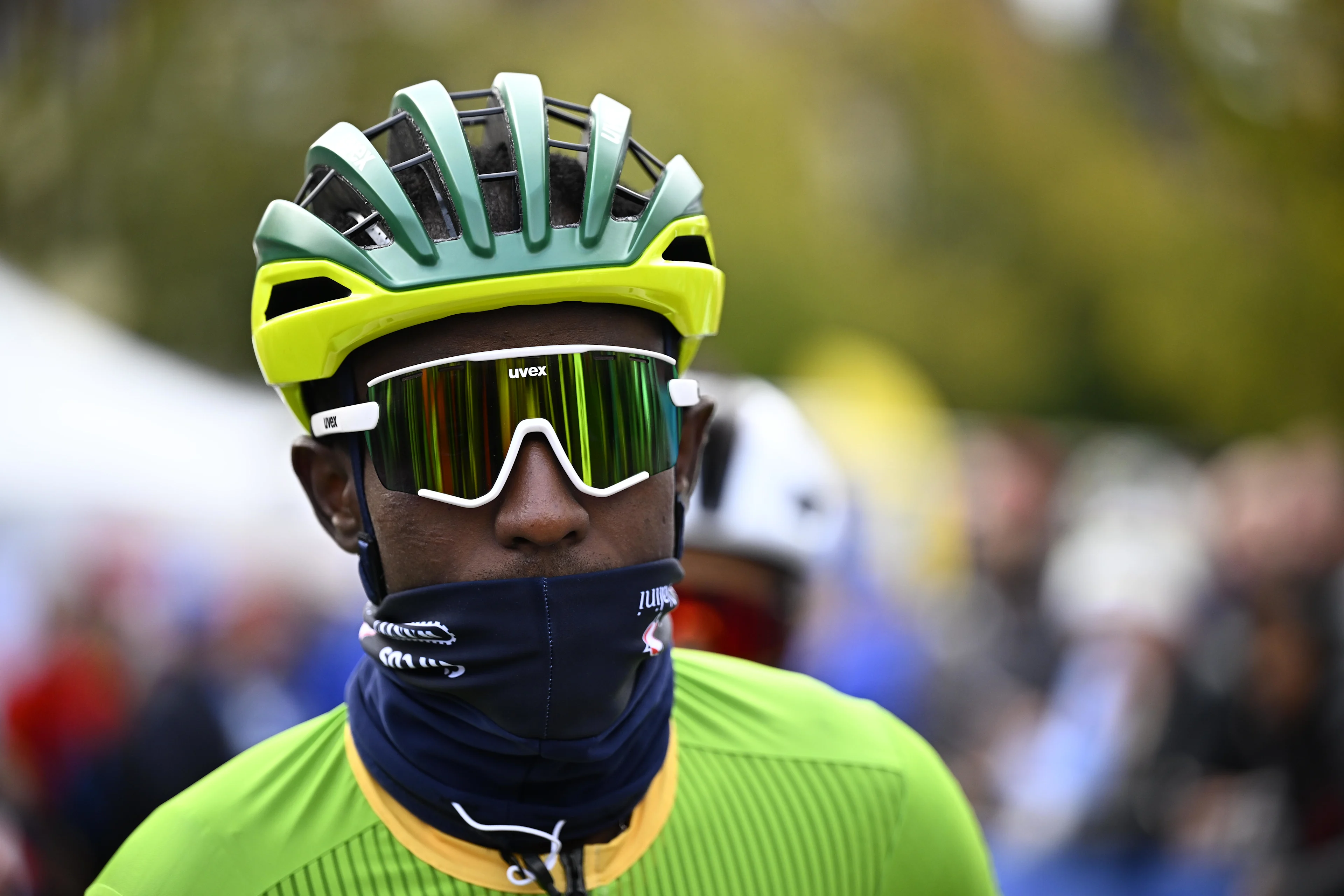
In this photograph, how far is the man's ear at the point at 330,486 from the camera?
2051 millimetres

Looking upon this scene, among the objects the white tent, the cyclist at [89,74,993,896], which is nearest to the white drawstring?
the cyclist at [89,74,993,896]

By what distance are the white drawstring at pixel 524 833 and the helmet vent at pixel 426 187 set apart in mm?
917

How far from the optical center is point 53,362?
882cm

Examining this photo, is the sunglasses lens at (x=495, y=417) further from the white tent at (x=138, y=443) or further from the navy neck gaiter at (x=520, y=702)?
the white tent at (x=138, y=443)

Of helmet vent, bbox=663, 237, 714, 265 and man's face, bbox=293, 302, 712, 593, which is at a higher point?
helmet vent, bbox=663, 237, 714, 265

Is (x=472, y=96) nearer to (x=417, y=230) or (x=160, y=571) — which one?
(x=417, y=230)

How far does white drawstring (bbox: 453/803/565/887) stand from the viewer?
1849 mm

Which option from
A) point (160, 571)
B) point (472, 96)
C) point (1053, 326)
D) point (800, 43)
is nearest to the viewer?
point (472, 96)

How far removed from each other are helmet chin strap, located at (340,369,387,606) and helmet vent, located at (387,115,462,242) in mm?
285

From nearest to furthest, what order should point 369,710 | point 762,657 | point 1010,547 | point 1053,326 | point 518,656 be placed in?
1. point 518,656
2. point 369,710
3. point 762,657
4. point 1010,547
5. point 1053,326

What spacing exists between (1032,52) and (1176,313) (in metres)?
3.29

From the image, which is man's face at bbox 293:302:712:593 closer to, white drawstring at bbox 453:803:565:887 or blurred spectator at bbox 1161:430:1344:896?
white drawstring at bbox 453:803:565:887

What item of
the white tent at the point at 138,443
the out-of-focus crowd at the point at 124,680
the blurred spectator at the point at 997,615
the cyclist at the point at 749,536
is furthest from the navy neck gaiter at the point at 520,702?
the blurred spectator at the point at 997,615

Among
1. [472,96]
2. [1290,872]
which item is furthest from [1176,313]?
[472,96]
